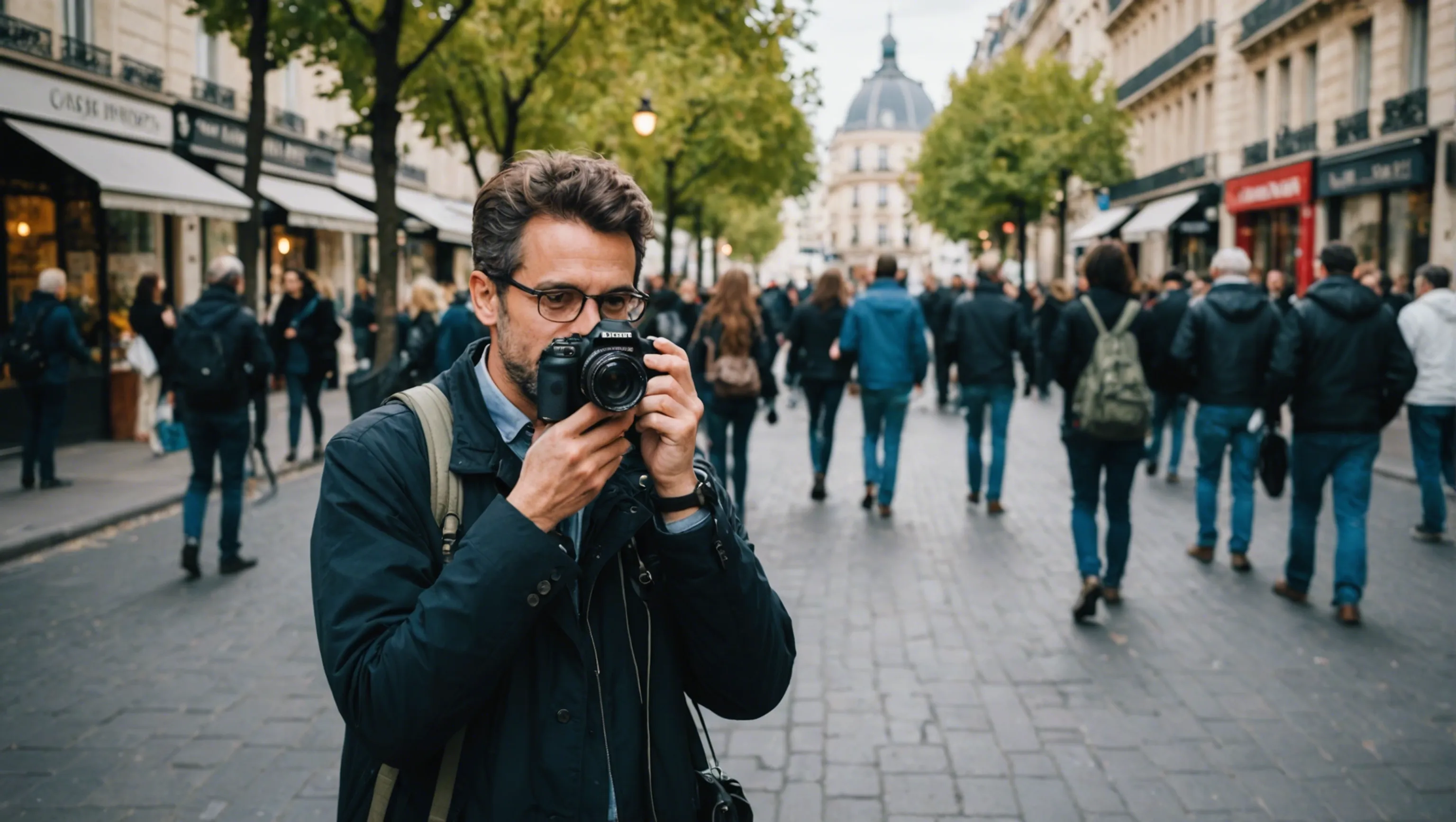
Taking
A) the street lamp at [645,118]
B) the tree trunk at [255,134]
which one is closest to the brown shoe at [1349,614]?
the tree trunk at [255,134]

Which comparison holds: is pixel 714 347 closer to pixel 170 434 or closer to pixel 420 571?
pixel 170 434

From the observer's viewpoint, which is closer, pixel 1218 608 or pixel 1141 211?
pixel 1218 608

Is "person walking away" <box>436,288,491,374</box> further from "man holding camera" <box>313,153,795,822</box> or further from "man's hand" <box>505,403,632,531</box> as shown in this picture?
"man's hand" <box>505,403,632,531</box>

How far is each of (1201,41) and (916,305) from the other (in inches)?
1059

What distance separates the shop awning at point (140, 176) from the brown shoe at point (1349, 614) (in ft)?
36.2

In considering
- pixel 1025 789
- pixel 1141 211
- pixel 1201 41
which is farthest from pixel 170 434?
pixel 1141 211

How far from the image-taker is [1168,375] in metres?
8.02

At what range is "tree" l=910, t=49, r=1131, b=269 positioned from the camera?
40969 millimetres

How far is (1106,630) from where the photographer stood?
21.9ft

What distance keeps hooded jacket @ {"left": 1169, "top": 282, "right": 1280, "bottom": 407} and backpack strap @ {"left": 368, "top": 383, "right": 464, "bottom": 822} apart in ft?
22.7

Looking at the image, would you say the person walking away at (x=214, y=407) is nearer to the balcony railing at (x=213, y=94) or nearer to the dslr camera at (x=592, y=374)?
the dslr camera at (x=592, y=374)

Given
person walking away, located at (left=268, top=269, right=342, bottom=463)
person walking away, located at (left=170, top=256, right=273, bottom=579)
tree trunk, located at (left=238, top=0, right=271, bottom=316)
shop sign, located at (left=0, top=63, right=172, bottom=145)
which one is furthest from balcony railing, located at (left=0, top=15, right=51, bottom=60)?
person walking away, located at (left=170, top=256, right=273, bottom=579)

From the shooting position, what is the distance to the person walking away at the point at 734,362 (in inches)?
378

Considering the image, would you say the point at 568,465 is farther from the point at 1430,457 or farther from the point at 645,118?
the point at 645,118
